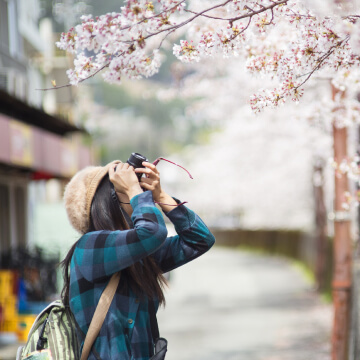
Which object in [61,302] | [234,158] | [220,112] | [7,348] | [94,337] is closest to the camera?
[94,337]

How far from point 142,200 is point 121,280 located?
0.37m

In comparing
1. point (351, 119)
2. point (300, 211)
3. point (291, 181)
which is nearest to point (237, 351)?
point (351, 119)

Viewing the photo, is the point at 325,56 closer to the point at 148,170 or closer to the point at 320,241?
the point at 148,170

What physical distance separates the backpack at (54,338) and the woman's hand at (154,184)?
61 cm

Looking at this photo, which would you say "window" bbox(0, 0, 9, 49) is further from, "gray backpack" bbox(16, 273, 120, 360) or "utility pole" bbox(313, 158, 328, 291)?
"gray backpack" bbox(16, 273, 120, 360)

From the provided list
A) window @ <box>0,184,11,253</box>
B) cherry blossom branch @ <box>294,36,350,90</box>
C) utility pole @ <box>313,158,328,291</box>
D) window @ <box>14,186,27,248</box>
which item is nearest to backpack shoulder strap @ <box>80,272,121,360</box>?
cherry blossom branch @ <box>294,36,350,90</box>

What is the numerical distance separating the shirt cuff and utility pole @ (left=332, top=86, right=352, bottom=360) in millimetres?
4277

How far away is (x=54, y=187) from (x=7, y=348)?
17854mm

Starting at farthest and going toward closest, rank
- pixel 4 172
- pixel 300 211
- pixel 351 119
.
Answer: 1. pixel 300 211
2. pixel 4 172
3. pixel 351 119

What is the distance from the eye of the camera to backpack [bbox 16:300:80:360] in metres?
3.10

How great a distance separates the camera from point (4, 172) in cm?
1402

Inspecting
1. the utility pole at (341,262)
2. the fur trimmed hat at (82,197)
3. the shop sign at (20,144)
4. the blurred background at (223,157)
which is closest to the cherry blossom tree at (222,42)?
the blurred background at (223,157)

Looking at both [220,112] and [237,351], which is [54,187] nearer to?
[220,112]

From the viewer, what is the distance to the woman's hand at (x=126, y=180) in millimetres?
3127
